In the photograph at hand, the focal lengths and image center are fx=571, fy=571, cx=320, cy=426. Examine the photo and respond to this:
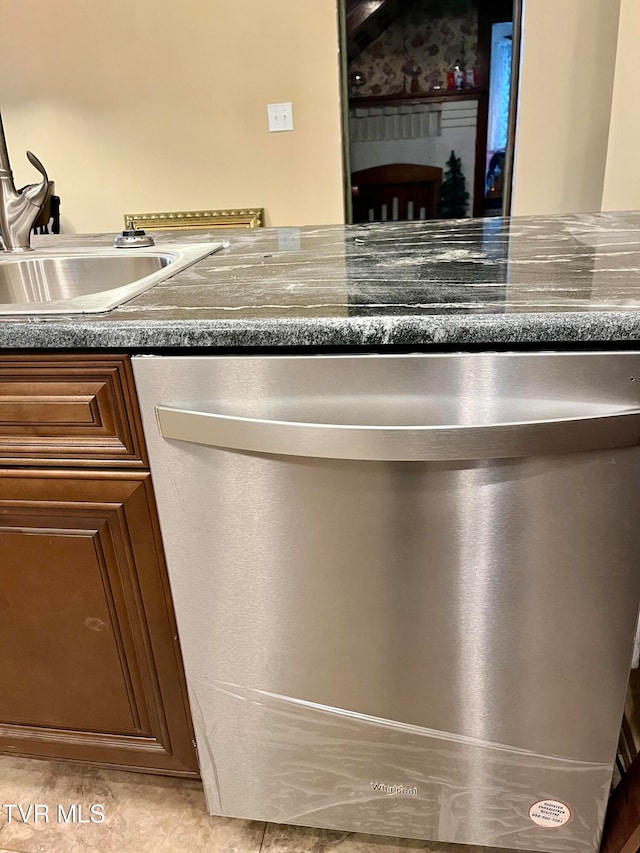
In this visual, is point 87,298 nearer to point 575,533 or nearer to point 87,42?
point 575,533

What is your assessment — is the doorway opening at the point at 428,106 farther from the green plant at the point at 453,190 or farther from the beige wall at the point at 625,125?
the beige wall at the point at 625,125

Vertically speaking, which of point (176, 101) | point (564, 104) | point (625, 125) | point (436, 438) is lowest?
point (436, 438)

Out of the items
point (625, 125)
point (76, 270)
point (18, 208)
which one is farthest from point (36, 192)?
point (625, 125)

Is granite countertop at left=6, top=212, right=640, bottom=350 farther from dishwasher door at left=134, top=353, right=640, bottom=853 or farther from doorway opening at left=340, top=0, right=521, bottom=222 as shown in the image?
doorway opening at left=340, top=0, right=521, bottom=222

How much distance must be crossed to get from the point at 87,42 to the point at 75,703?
118 inches

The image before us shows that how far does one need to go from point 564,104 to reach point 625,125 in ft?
1.39

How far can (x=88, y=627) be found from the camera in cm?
83

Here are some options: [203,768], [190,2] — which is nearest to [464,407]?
[203,768]

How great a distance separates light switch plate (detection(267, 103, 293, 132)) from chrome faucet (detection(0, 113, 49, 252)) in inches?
67.1

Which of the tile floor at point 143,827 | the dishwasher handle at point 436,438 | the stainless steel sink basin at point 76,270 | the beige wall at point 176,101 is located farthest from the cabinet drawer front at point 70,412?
the beige wall at point 176,101

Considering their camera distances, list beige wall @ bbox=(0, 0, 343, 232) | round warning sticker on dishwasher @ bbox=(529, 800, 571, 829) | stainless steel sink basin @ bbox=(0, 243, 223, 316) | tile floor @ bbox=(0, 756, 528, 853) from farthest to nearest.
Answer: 1. beige wall @ bbox=(0, 0, 343, 232)
2. stainless steel sink basin @ bbox=(0, 243, 223, 316)
3. tile floor @ bbox=(0, 756, 528, 853)
4. round warning sticker on dishwasher @ bbox=(529, 800, 571, 829)

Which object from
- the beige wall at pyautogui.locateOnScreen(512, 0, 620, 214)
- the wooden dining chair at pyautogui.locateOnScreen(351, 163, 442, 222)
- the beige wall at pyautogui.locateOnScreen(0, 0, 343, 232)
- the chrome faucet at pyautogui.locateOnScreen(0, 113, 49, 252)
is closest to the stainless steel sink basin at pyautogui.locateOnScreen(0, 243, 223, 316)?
the chrome faucet at pyautogui.locateOnScreen(0, 113, 49, 252)

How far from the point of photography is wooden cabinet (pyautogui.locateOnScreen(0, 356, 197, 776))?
0.70 metres

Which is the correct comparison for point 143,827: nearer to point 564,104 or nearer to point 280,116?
point 280,116
